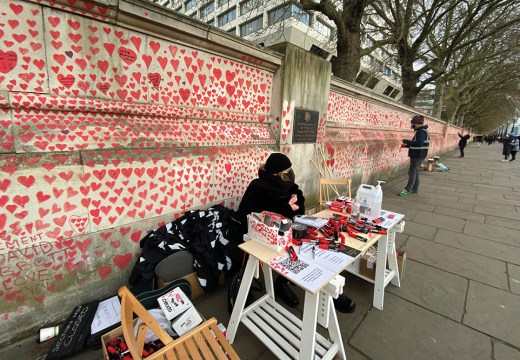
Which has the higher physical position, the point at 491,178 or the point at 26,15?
the point at 26,15

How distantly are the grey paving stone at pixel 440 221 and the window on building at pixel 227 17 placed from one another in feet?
111

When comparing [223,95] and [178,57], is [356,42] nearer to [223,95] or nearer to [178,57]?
[223,95]

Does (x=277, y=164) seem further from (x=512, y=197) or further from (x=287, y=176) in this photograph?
(x=512, y=197)

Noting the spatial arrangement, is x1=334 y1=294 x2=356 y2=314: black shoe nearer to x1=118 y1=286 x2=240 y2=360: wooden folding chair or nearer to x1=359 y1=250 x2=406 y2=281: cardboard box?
x1=359 y1=250 x2=406 y2=281: cardboard box

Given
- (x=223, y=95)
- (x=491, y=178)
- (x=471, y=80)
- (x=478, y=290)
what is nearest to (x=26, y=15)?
(x=223, y=95)

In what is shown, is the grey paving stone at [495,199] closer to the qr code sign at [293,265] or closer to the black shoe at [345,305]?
the black shoe at [345,305]

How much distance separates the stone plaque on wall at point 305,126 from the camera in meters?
4.06

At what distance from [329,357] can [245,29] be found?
3561 centimetres

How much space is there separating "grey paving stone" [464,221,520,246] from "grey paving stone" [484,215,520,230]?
205 millimetres

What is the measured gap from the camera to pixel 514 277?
9.60 ft

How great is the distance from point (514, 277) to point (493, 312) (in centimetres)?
101

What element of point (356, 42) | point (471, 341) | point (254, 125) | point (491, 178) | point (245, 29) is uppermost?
point (245, 29)

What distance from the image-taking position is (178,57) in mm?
2584

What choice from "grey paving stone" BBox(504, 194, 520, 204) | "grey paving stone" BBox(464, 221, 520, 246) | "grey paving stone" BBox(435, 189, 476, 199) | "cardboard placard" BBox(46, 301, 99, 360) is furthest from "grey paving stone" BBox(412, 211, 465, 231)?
"cardboard placard" BBox(46, 301, 99, 360)
